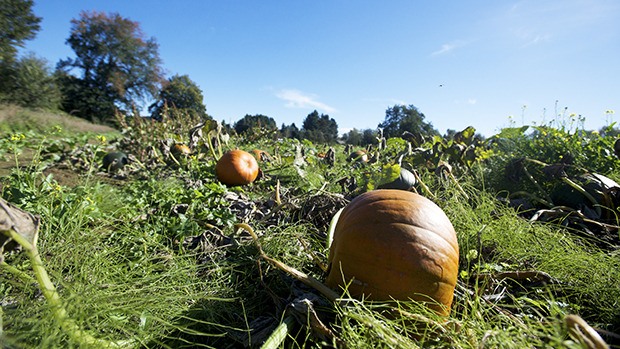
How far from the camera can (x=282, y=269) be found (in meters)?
1.71

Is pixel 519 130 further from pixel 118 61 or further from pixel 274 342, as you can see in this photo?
pixel 118 61

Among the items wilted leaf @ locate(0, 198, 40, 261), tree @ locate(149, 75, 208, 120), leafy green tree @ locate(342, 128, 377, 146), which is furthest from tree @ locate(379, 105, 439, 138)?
wilted leaf @ locate(0, 198, 40, 261)

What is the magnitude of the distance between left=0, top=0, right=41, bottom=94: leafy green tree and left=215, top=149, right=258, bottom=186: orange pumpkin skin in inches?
952

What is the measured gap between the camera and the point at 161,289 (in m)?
1.75

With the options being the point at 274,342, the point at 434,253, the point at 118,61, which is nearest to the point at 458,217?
the point at 434,253

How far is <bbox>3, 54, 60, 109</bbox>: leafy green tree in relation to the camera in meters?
20.8

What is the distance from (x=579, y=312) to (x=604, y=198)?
176 centimetres

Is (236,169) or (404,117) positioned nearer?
(236,169)

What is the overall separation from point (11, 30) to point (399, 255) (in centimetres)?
2905

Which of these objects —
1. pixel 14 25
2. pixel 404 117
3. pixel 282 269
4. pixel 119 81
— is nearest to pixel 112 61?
pixel 119 81

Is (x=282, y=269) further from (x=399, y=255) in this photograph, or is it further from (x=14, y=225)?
(x=14, y=225)

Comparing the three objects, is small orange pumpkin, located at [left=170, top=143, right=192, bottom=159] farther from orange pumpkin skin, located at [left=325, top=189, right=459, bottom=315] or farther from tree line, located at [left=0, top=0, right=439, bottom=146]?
tree line, located at [left=0, top=0, right=439, bottom=146]

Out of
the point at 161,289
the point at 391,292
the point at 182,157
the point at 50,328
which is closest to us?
the point at 50,328

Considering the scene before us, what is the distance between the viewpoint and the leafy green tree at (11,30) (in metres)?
20.2
